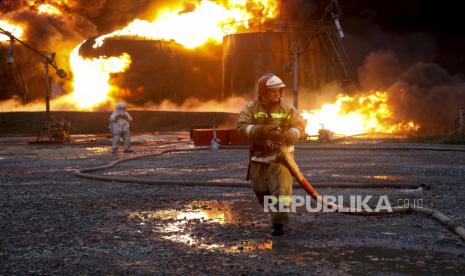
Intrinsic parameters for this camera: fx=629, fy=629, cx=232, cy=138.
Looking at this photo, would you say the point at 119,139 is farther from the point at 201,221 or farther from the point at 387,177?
the point at 201,221

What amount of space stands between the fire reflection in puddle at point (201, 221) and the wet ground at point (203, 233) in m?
0.01

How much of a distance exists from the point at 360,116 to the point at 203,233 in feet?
112

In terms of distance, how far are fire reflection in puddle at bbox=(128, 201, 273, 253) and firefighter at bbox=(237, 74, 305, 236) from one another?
23.2 inches

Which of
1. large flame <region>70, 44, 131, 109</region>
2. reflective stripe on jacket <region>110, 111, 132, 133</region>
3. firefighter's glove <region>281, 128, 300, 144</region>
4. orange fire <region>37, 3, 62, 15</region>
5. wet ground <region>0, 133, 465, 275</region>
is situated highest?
orange fire <region>37, 3, 62, 15</region>

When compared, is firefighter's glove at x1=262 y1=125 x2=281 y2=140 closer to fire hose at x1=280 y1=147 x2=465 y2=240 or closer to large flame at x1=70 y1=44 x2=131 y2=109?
fire hose at x1=280 y1=147 x2=465 y2=240

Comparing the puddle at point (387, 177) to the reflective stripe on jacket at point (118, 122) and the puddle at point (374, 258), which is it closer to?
the puddle at point (374, 258)

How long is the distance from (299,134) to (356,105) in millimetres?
34201

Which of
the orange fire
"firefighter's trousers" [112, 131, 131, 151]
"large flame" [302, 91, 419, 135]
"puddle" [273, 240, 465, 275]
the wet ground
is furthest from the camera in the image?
the orange fire

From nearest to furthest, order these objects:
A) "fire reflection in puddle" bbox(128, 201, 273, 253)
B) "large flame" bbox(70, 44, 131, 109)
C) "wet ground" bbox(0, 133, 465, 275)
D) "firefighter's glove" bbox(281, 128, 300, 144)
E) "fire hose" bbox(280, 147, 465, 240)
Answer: "wet ground" bbox(0, 133, 465, 275) < "fire reflection in puddle" bbox(128, 201, 273, 253) < "fire hose" bbox(280, 147, 465, 240) < "firefighter's glove" bbox(281, 128, 300, 144) < "large flame" bbox(70, 44, 131, 109)

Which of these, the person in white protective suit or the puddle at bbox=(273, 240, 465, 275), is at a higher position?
the person in white protective suit

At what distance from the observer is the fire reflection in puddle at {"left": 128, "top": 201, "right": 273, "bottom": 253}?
649 centimetres

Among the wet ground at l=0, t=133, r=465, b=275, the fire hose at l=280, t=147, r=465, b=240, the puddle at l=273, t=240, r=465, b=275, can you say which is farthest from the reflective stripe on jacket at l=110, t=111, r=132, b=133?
the puddle at l=273, t=240, r=465, b=275

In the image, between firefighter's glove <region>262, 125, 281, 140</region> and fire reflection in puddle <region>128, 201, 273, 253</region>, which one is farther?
firefighter's glove <region>262, 125, 281, 140</region>

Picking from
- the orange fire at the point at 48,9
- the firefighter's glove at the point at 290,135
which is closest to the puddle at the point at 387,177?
the firefighter's glove at the point at 290,135
